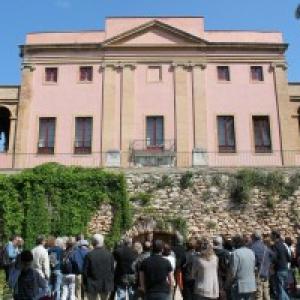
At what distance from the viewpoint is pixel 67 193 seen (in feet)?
62.2

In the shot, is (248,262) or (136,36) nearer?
(248,262)

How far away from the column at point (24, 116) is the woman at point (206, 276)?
15.9 metres

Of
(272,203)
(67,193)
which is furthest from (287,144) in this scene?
(67,193)

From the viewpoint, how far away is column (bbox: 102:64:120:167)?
22.0 m

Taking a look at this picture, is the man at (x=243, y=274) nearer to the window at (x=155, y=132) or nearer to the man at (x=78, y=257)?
the man at (x=78, y=257)

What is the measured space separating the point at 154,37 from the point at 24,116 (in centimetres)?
817

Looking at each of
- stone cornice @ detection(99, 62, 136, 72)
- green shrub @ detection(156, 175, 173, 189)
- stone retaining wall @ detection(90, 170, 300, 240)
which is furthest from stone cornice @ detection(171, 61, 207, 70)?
green shrub @ detection(156, 175, 173, 189)

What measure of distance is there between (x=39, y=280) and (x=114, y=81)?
1786 centimetres

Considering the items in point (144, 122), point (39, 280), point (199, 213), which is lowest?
point (39, 280)

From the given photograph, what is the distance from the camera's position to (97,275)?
820 centimetres

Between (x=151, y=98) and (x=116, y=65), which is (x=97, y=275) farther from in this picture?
(x=116, y=65)

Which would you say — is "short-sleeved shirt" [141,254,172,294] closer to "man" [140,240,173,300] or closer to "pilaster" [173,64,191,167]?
"man" [140,240,173,300]

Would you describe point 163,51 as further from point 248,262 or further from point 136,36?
point 248,262

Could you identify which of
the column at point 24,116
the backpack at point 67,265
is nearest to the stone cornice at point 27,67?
the column at point 24,116
